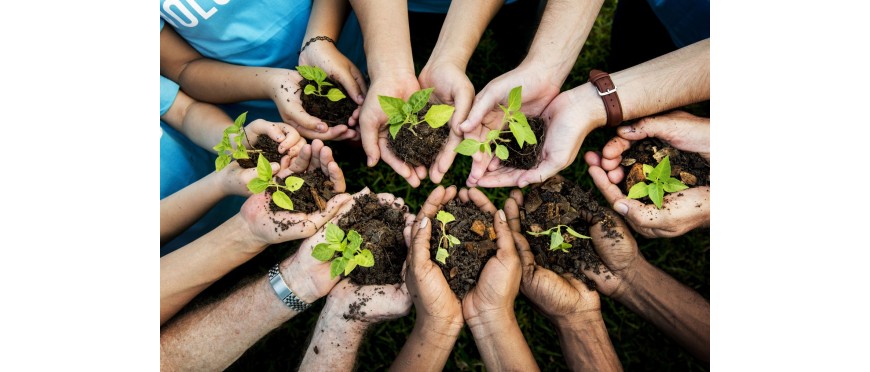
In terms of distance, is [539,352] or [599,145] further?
[599,145]

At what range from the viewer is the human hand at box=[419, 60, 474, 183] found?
259 centimetres

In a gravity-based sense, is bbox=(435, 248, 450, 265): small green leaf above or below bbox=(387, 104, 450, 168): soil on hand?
below

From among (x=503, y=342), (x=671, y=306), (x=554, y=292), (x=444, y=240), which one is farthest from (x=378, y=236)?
(x=671, y=306)

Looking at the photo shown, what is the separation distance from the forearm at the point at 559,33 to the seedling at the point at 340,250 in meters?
1.38

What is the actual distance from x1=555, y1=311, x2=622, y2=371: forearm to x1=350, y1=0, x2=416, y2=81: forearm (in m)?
1.68

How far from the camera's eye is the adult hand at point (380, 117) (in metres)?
2.66

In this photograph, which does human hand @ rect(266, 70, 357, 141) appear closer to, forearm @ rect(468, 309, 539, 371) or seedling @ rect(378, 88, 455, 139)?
seedling @ rect(378, 88, 455, 139)

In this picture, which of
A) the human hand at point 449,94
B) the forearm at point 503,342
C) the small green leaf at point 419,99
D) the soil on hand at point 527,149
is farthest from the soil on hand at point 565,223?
the small green leaf at point 419,99

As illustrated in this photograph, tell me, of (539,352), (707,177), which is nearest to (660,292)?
(707,177)

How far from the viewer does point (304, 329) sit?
3.49 meters

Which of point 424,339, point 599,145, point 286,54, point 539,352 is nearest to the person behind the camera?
point 424,339

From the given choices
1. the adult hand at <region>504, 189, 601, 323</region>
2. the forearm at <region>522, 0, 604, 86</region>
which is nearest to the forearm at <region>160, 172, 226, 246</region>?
the adult hand at <region>504, 189, 601, 323</region>

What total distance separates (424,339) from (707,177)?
1763 mm

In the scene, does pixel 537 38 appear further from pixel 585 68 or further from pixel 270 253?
pixel 270 253
